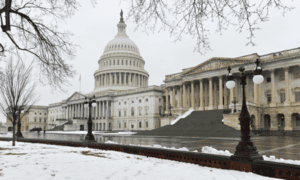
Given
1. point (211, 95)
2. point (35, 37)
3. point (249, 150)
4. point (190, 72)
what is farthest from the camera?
point (190, 72)

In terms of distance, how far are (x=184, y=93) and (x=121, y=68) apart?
4786 centimetres

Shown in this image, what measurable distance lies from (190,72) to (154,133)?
21930 mm

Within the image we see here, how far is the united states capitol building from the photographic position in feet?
145

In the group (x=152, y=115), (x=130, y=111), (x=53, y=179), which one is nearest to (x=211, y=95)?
(x=152, y=115)

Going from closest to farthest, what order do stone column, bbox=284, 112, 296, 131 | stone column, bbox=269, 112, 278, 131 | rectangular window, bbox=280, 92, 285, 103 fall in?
stone column, bbox=284, 112, 296, 131
stone column, bbox=269, 112, 278, 131
rectangular window, bbox=280, 92, 285, 103

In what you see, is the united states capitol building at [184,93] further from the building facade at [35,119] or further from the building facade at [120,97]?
the building facade at [35,119]

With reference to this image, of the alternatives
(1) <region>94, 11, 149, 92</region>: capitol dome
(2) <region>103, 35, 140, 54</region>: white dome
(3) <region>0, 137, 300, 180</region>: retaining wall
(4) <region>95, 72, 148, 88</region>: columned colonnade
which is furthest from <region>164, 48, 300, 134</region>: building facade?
(2) <region>103, 35, 140, 54</region>: white dome

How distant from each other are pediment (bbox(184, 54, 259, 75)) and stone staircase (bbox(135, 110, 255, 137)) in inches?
417

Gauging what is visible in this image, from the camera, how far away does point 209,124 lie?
3981cm

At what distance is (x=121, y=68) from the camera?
100000 mm

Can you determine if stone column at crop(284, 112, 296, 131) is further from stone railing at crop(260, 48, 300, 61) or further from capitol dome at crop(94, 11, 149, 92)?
capitol dome at crop(94, 11, 149, 92)

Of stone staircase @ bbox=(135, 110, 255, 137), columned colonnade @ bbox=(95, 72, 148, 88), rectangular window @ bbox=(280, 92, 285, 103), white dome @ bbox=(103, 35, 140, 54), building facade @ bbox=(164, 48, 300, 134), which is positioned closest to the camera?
stone staircase @ bbox=(135, 110, 255, 137)

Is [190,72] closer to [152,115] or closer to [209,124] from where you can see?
[209,124]

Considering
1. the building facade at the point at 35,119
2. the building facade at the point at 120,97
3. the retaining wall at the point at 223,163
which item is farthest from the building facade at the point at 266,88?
the building facade at the point at 35,119
